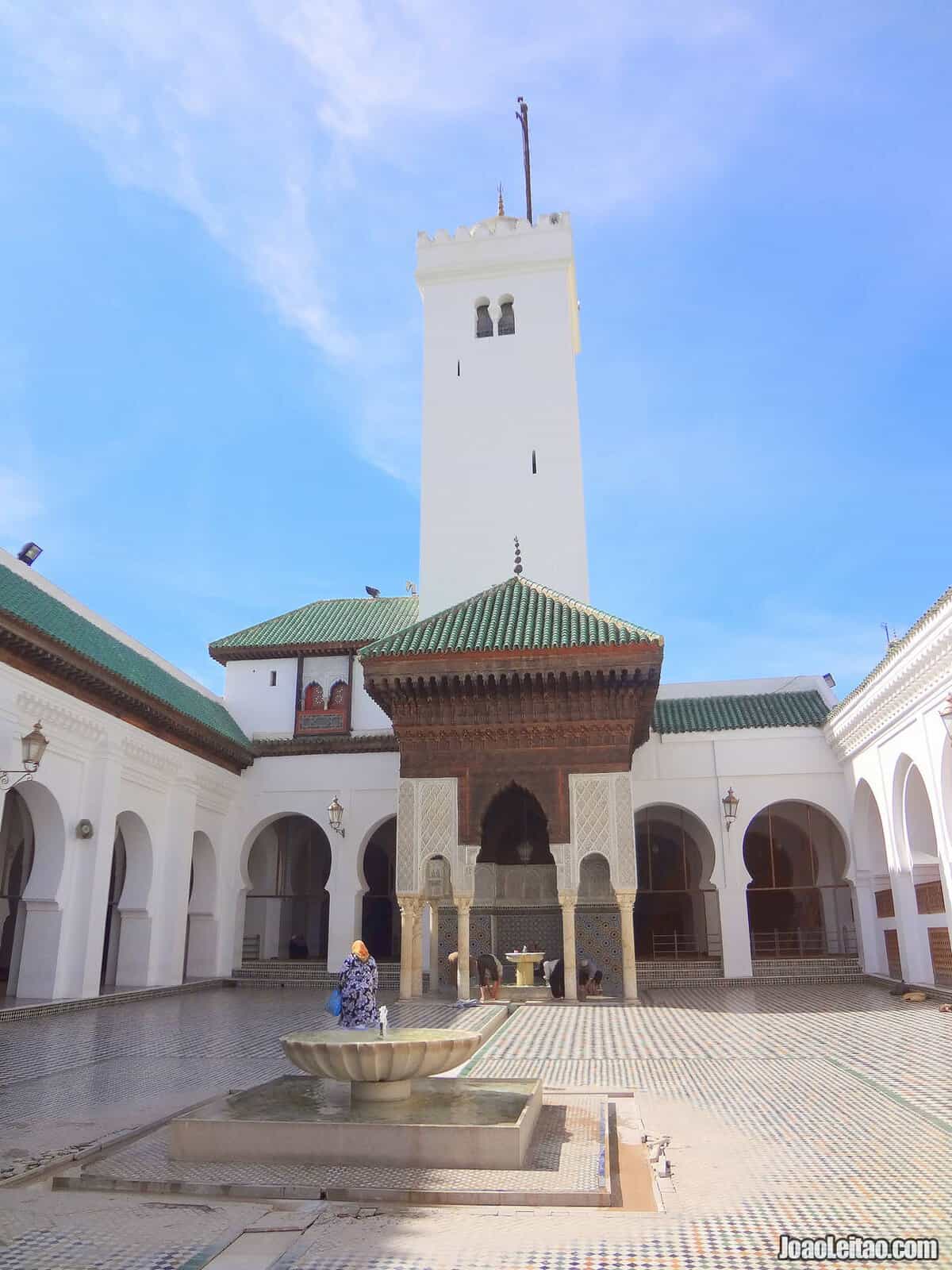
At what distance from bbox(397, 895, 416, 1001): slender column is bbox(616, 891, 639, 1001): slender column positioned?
7.26 feet

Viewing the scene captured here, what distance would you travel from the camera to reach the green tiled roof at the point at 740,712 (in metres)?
13.0

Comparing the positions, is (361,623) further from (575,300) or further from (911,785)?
(911,785)

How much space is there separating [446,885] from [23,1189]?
29.3 feet

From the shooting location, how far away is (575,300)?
16.7 m

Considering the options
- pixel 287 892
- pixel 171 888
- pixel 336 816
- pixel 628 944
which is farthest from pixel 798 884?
pixel 171 888

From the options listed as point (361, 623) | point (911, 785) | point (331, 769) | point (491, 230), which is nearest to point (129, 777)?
point (331, 769)

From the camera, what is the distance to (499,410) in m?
15.3

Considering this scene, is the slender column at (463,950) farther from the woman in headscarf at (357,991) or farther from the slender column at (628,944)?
the woman in headscarf at (357,991)

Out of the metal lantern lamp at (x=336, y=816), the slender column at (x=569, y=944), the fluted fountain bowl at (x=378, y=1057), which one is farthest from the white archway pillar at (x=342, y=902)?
the fluted fountain bowl at (x=378, y=1057)

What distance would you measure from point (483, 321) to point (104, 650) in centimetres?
864

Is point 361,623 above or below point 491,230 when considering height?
below

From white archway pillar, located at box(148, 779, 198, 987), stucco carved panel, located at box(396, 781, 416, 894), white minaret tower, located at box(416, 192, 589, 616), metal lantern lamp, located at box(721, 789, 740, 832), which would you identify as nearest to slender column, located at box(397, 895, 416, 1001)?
stucco carved panel, located at box(396, 781, 416, 894)

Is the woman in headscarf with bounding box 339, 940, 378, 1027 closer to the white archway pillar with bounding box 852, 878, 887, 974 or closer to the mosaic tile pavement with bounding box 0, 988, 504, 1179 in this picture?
the mosaic tile pavement with bounding box 0, 988, 504, 1179

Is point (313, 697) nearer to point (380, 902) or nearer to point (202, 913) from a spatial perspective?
point (202, 913)
